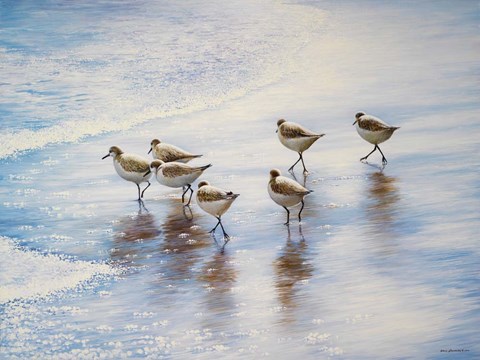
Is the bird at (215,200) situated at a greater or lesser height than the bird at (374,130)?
greater

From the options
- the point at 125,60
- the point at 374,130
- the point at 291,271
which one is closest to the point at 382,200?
the point at 374,130

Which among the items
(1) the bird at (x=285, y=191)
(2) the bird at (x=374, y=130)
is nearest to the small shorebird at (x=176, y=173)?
(1) the bird at (x=285, y=191)

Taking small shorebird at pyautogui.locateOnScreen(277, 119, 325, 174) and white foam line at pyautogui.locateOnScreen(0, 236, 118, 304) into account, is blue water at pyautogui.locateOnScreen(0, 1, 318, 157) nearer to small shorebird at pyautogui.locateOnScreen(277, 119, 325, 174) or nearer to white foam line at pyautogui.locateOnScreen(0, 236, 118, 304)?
small shorebird at pyautogui.locateOnScreen(277, 119, 325, 174)

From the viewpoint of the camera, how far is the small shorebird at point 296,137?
500 inches

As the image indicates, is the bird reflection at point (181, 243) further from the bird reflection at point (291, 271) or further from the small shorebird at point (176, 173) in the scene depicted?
the bird reflection at point (291, 271)

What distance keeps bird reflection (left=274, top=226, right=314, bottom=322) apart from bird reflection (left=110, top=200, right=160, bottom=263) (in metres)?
1.26

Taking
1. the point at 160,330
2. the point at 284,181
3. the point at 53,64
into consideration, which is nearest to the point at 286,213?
the point at 284,181

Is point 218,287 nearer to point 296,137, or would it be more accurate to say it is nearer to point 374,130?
point 296,137

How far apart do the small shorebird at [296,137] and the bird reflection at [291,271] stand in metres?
2.47

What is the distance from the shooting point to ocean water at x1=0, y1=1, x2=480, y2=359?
8141 mm

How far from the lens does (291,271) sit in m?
9.35

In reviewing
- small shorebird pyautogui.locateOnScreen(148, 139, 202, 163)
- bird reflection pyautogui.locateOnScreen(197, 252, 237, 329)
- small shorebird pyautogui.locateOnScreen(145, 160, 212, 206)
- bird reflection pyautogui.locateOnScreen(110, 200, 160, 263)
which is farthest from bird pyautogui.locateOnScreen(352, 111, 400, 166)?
bird reflection pyautogui.locateOnScreen(197, 252, 237, 329)

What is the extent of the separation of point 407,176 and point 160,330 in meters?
4.74

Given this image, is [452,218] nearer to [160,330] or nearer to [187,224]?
[187,224]
